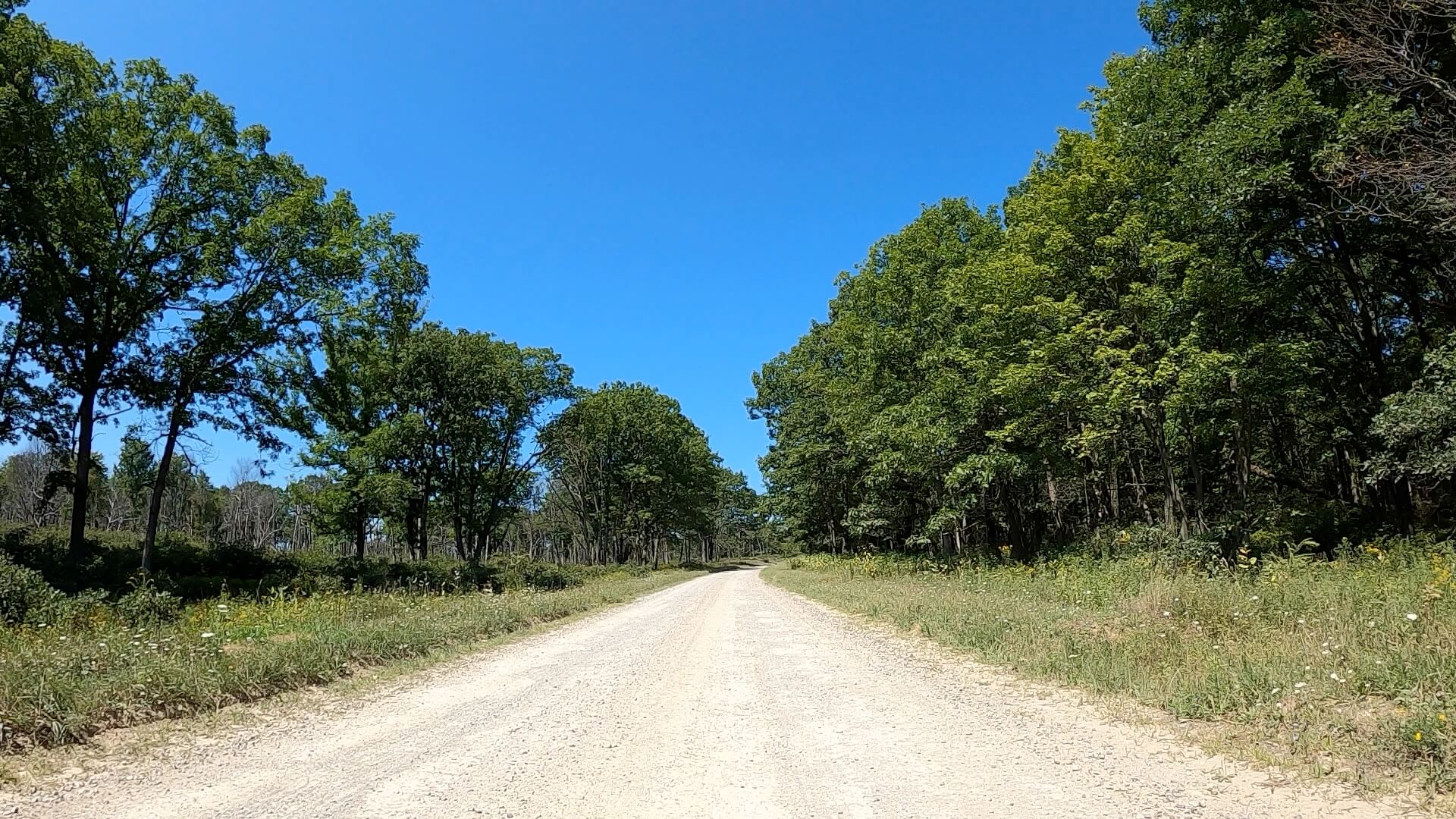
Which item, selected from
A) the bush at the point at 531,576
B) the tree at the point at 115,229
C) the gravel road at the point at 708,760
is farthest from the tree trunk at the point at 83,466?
the gravel road at the point at 708,760

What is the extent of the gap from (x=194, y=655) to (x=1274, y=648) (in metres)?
11.3

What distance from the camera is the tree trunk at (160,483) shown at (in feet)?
61.8

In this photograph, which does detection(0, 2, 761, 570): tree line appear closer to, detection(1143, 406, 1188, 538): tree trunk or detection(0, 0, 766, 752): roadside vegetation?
detection(0, 0, 766, 752): roadside vegetation

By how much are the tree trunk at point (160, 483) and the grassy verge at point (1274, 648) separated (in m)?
20.0

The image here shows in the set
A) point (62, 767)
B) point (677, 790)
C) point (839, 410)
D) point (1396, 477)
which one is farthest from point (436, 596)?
point (1396, 477)

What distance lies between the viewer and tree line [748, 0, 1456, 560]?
1069 centimetres

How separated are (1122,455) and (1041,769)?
21630 mm

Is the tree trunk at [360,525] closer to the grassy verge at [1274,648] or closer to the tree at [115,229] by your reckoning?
the tree at [115,229]

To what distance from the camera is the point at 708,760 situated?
4875 millimetres

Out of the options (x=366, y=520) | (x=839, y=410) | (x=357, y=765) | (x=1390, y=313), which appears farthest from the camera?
(x=366, y=520)

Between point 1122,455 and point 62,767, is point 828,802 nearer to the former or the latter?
point 62,767

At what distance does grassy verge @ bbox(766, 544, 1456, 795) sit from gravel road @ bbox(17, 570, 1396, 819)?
58 cm

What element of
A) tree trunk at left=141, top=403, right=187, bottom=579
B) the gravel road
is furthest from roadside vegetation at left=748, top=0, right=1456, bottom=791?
tree trunk at left=141, top=403, right=187, bottom=579

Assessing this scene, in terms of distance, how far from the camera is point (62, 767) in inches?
195
